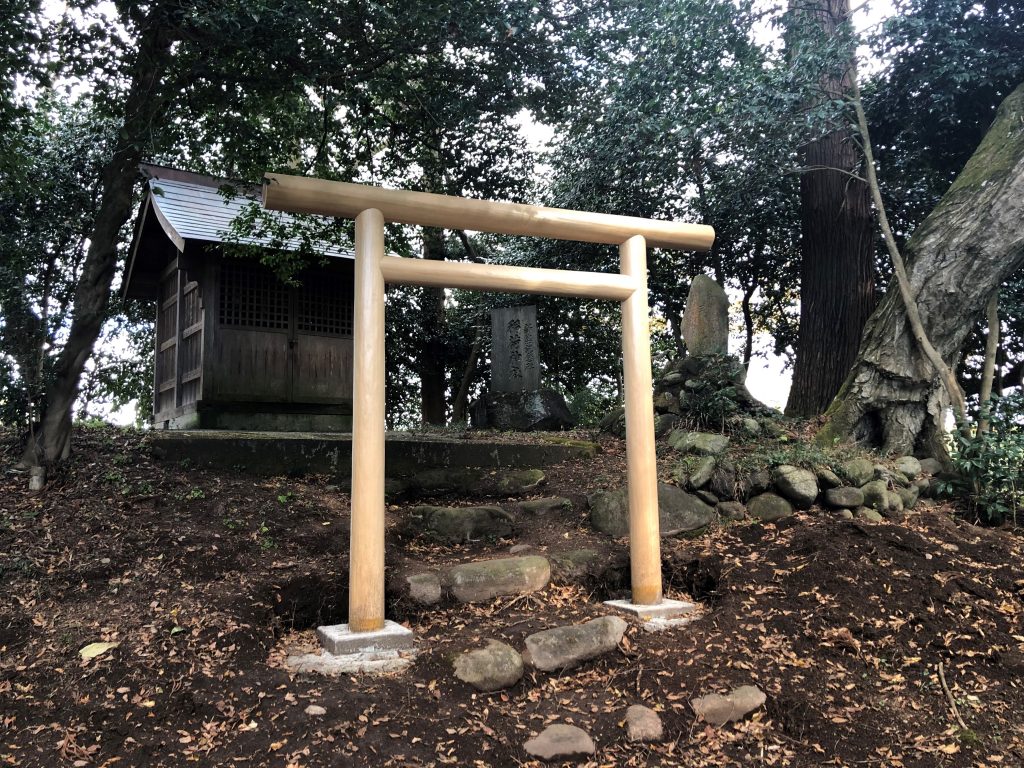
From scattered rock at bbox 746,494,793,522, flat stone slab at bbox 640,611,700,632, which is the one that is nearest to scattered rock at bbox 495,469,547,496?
scattered rock at bbox 746,494,793,522

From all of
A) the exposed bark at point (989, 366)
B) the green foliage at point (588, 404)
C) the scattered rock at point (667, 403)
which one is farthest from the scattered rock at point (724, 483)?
the green foliage at point (588, 404)

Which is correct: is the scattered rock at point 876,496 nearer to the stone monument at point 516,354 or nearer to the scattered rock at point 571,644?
the scattered rock at point 571,644

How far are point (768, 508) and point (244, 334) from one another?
7362mm

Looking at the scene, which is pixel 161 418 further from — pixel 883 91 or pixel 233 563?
pixel 883 91

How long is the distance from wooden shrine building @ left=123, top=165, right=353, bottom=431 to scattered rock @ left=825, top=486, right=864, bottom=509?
6.69 metres

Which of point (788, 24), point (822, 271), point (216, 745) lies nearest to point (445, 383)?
point (822, 271)

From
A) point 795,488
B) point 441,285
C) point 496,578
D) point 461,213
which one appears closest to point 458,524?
point 496,578

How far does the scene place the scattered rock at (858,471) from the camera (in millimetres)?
6344

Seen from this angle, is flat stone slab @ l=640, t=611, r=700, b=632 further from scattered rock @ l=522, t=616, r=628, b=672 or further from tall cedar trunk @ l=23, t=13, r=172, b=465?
tall cedar trunk @ l=23, t=13, r=172, b=465

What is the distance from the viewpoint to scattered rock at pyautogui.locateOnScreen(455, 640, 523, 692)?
375 centimetres

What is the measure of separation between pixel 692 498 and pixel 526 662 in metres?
2.70

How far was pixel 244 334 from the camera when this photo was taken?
985 cm

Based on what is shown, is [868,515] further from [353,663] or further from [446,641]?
[353,663]

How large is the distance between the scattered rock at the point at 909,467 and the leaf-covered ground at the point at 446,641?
842 millimetres
